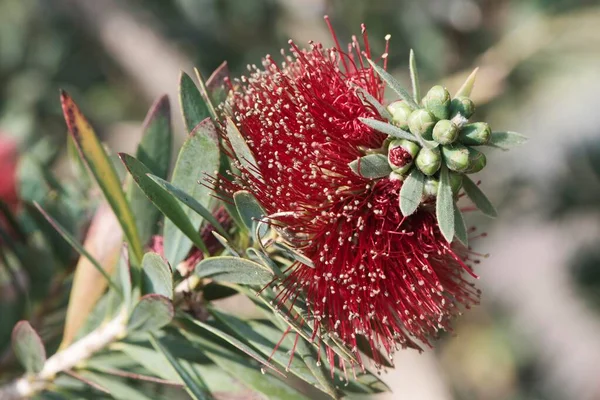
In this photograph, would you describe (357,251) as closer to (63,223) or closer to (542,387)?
(63,223)

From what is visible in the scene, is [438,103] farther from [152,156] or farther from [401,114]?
[152,156]

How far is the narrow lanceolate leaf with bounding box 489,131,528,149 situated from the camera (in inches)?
38.7

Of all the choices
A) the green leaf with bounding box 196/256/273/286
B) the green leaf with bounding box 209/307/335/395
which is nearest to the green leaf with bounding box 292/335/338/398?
the green leaf with bounding box 209/307/335/395

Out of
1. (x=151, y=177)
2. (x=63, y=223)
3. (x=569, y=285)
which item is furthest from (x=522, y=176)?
(x=151, y=177)

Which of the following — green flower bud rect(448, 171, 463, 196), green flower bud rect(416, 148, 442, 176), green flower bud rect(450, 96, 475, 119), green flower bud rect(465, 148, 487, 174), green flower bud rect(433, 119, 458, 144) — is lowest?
green flower bud rect(448, 171, 463, 196)

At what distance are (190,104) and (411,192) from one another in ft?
1.21

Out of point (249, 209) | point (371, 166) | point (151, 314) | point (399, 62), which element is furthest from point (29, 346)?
point (399, 62)

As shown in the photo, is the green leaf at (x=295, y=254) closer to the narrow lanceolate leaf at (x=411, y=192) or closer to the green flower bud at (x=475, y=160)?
the narrow lanceolate leaf at (x=411, y=192)

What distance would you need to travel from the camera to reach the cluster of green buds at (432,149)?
931 millimetres

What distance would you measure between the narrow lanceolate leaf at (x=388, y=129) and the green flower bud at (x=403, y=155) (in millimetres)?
17

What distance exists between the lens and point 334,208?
1044mm

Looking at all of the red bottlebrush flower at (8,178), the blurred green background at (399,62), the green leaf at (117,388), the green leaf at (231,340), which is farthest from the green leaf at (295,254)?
the blurred green background at (399,62)

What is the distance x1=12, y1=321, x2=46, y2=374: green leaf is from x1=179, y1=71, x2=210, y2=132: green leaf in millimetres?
427

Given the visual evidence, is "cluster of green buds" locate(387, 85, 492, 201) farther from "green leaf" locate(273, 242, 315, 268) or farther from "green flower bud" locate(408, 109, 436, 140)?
"green leaf" locate(273, 242, 315, 268)
